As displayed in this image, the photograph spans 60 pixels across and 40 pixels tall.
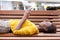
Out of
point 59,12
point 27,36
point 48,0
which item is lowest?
point 27,36

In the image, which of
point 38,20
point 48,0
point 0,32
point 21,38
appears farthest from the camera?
point 48,0

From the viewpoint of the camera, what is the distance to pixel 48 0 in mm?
3449

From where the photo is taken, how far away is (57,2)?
11.5 feet

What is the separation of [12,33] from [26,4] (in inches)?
60.3

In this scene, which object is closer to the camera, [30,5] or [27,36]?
[27,36]

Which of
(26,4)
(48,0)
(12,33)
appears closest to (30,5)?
(26,4)

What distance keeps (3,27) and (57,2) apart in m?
2.10

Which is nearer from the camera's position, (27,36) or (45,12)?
(27,36)

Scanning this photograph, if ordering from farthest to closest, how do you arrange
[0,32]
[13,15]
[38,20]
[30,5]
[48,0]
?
[48,0] < [30,5] < [13,15] < [38,20] < [0,32]

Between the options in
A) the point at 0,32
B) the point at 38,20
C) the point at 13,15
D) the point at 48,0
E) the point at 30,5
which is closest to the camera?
the point at 0,32

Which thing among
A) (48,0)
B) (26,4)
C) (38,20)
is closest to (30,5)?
(26,4)

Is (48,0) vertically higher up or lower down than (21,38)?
higher up

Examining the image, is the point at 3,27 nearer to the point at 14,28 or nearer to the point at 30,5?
the point at 14,28

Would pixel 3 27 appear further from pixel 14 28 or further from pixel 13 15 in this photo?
pixel 13 15
